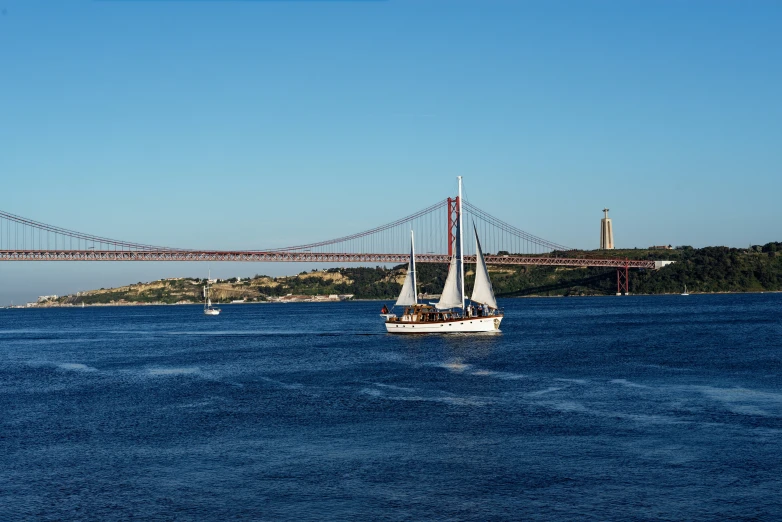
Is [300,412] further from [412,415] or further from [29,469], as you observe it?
[29,469]

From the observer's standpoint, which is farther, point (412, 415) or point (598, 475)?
point (412, 415)

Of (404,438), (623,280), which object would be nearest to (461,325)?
(404,438)

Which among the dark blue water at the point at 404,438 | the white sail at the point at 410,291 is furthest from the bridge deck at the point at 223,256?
the dark blue water at the point at 404,438

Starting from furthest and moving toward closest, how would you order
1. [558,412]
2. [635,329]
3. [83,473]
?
[635,329] → [558,412] → [83,473]

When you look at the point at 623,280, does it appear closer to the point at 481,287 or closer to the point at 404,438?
the point at 481,287

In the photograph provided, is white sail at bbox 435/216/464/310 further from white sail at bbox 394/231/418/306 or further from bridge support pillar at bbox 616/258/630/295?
bridge support pillar at bbox 616/258/630/295

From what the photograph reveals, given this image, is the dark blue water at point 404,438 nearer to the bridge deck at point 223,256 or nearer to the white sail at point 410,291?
the white sail at point 410,291

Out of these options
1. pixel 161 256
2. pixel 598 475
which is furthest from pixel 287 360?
pixel 161 256
